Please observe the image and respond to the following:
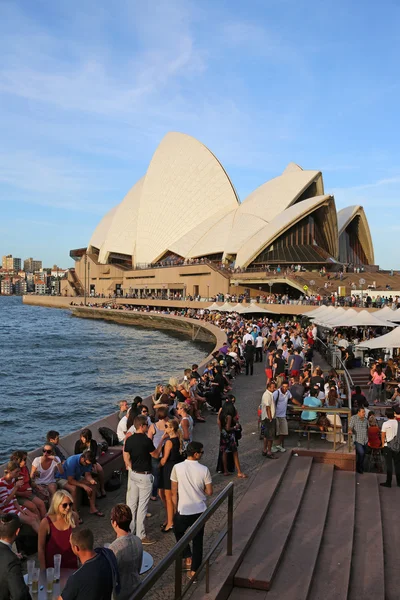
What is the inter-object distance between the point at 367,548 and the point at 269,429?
7.95ft

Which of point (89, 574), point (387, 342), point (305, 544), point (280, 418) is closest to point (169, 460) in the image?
point (305, 544)

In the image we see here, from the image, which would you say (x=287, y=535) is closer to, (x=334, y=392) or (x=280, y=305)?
(x=334, y=392)

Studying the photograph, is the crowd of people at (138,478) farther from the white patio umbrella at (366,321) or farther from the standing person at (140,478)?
the white patio umbrella at (366,321)

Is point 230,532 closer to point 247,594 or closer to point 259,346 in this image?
point 247,594

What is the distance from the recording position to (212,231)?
2183 inches

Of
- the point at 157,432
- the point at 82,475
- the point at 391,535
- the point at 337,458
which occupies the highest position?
the point at 157,432

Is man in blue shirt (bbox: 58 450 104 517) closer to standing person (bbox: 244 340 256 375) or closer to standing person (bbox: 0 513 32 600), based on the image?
standing person (bbox: 0 513 32 600)

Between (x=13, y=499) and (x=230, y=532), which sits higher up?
(x=13, y=499)

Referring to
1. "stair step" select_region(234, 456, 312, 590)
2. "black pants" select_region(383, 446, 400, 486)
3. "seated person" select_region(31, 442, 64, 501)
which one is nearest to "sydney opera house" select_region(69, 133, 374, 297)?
"black pants" select_region(383, 446, 400, 486)

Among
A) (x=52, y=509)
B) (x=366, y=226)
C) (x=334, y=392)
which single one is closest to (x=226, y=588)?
(x=52, y=509)

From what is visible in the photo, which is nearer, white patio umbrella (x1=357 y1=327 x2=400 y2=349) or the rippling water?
white patio umbrella (x1=357 y1=327 x2=400 y2=349)

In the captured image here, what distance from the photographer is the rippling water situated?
45.4ft

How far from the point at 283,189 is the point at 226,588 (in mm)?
48727

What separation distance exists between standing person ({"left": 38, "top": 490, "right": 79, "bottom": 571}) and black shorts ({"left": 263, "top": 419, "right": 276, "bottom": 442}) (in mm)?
3949
